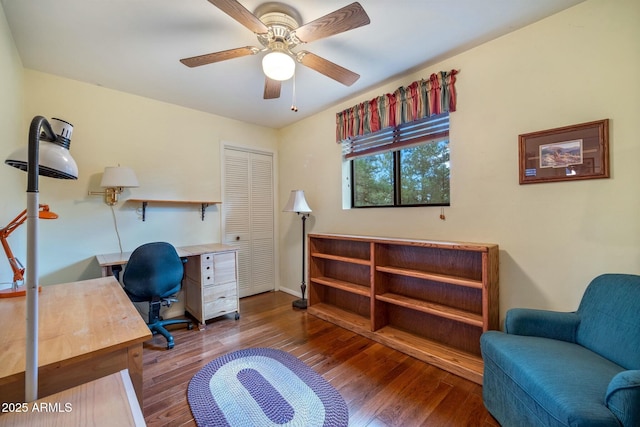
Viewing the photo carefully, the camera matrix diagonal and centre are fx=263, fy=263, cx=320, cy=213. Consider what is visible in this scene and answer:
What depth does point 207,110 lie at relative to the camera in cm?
332

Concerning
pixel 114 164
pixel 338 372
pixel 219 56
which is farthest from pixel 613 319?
pixel 114 164

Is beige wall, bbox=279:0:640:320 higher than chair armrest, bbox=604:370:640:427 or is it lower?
higher

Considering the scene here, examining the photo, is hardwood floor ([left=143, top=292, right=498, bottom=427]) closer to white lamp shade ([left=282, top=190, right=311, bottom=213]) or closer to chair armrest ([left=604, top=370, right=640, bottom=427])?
chair armrest ([left=604, top=370, right=640, bottom=427])

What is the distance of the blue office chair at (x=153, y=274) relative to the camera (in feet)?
7.61

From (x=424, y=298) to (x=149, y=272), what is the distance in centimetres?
249

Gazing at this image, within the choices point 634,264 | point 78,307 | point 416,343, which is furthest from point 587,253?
point 78,307

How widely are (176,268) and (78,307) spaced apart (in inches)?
48.6

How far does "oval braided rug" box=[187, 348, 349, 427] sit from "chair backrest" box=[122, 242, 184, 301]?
84 cm

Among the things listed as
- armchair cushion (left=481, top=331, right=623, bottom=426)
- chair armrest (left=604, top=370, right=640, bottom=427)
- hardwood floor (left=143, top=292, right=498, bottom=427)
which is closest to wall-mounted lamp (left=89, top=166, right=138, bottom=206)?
hardwood floor (left=143, top=292, right=498, bottom=427)

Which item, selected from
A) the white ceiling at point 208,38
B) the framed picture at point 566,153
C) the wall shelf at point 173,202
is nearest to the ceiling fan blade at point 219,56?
the white ceiling at point 208,38

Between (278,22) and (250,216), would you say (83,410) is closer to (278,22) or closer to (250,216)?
(278,22)

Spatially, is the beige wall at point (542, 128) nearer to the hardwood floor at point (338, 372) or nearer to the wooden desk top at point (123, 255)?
the hardwood floor at point (338, 372)

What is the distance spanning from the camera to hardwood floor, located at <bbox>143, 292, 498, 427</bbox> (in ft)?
5.22

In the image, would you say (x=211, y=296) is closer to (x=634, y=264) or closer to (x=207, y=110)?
(x=207, y=110)
